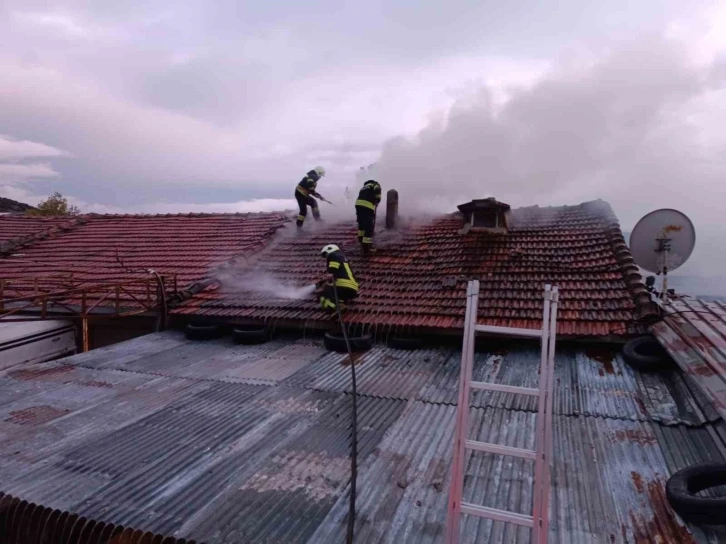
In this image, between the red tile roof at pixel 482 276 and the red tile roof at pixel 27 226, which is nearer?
the red tile roof at pixel 482 276

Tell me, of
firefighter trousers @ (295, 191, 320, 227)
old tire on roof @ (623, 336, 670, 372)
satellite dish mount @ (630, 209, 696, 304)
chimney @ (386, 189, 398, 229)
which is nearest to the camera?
old tire on roof @ (623, 336, 670, 372)

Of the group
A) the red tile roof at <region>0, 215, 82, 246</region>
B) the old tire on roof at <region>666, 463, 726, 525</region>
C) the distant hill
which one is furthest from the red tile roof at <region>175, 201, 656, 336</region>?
the distant hill

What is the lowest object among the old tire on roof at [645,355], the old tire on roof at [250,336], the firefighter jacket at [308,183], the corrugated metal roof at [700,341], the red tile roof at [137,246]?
the old tire on roof at [250,336]

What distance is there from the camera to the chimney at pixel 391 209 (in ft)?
37.9

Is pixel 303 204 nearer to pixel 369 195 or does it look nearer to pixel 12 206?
pixel 369 195

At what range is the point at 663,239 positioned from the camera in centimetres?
708

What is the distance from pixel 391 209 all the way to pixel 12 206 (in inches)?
1015

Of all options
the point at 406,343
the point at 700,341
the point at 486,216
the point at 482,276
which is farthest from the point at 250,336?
the point at 700,341

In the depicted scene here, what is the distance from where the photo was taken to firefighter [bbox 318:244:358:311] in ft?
25.4

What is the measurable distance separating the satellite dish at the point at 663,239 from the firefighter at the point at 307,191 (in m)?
7.40

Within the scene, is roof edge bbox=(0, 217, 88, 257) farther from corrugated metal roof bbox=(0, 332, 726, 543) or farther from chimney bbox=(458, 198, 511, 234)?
chimney bbox=(458, 198, 511, 234)

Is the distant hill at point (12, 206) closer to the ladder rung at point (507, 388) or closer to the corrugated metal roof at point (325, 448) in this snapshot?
the corrugated metal roof at point (325, 448)

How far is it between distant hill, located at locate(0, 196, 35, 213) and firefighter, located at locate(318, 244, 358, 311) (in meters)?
25.0

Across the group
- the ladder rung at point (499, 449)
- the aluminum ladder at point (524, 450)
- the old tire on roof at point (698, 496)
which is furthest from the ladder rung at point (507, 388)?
the old tire on roof at point (698, 496)
